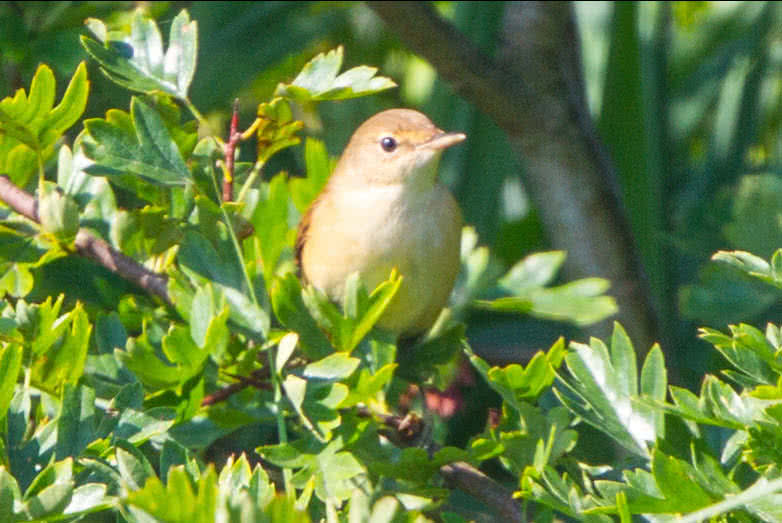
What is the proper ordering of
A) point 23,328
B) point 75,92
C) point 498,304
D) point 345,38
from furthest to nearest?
point 345,38
point 498,304
point 75,92
point 23,328

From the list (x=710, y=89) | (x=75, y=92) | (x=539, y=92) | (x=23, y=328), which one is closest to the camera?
(x=23, y=328)

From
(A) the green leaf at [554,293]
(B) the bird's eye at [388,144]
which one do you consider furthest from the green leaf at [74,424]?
(B) the bird's eye at [388,144]

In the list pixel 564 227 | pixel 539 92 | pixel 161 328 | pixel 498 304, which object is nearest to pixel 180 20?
pixel 161 328

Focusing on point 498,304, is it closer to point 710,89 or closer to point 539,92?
point 539,92

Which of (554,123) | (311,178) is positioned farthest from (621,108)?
(311,178)

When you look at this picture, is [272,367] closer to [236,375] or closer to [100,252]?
[236,375]

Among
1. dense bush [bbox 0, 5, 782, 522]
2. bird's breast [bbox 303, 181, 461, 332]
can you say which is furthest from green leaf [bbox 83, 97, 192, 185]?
bird's breast [bbox 303, 181, 461, 332]

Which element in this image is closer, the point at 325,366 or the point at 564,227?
the point at 325,366
